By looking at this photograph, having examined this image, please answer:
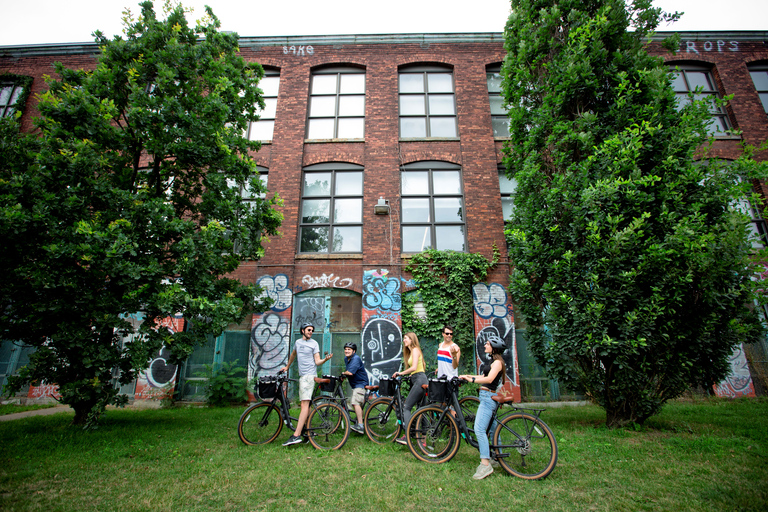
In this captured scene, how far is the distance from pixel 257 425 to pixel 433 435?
9.52 ft

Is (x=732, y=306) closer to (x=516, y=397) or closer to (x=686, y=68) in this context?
(x=516, y=397)

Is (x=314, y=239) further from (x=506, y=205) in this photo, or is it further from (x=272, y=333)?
(x=506, y=205)

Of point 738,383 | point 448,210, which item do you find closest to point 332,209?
point 448,210

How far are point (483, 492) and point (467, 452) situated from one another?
1.38m

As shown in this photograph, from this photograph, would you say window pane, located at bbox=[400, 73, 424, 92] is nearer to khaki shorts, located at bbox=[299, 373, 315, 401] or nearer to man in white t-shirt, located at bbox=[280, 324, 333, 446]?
man in white t-shirt, located at bbox=[280, 324, 333, 446]

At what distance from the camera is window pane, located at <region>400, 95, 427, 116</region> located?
12.2m

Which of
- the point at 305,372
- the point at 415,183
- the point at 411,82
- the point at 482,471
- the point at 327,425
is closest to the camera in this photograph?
the point at 482,471

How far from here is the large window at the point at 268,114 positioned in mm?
12031

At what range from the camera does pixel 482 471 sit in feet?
13.7

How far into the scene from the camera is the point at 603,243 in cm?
605

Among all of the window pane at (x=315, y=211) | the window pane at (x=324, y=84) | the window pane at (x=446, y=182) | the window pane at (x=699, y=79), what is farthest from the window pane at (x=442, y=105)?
the window pane at (x=699, y=79)

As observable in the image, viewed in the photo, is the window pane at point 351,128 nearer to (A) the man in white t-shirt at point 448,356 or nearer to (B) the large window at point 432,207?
(B) the large window at point 432,207

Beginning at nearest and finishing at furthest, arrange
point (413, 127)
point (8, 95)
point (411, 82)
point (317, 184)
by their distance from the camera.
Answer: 1. point (317, 184)
2. point (413, 127)
3. point (411, 82)
4. point (8, 95)

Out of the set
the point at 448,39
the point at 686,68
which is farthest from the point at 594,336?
the point at 686,68
